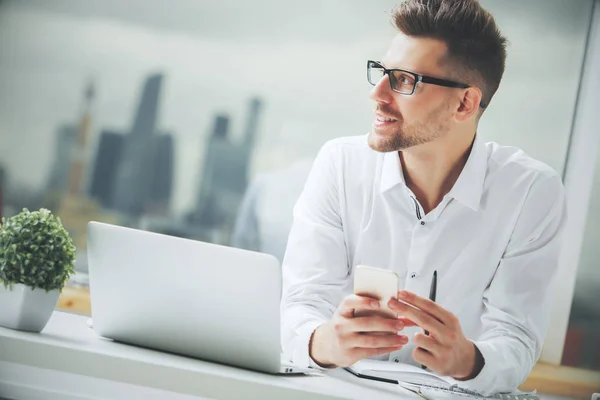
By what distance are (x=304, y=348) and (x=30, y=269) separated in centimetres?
67

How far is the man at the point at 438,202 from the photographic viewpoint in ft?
6.76

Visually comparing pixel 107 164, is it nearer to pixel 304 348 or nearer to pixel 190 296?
pixel 304 348

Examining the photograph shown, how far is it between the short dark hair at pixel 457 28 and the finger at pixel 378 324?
1.00 m

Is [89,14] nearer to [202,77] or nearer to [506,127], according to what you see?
[202,77]

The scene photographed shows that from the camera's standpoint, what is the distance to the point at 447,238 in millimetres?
2162

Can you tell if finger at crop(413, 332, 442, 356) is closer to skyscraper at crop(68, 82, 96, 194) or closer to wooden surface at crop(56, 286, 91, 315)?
wooden surface at crop(56, 286, 91, 315)

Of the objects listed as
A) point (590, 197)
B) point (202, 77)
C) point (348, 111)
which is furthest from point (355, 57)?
point (590, 197)

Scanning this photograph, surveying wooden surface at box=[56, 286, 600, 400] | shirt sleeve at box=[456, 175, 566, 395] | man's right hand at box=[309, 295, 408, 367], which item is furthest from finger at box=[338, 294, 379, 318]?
wooden surface at box=[56, 286, 600, 400]

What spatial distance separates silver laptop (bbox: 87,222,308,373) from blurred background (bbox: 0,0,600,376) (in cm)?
199

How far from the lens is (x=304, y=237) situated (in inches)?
84.1

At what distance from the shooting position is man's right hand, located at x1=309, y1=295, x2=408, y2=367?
5.00ft

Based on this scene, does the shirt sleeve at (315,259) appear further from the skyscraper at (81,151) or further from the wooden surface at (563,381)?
the skyscraper at (81,151)

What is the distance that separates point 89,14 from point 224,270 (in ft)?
8.83

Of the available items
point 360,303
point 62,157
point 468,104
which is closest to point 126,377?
point 360,303
